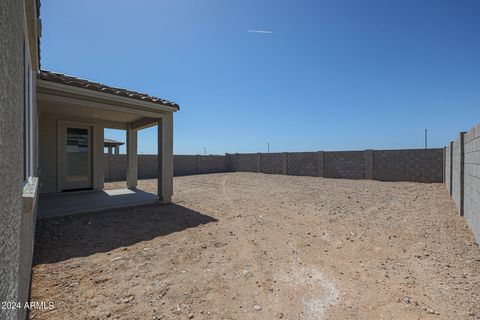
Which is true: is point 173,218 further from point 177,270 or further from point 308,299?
point 308,299

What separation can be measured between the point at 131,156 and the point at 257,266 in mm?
8198

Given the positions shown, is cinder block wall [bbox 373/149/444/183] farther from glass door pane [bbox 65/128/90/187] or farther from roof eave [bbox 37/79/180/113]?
glass door pane [bbox 65/128/90/187]

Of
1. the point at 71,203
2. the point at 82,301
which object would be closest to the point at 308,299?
the point at 82,301

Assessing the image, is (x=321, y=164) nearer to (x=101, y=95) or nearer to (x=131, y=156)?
(x=131, y=156)

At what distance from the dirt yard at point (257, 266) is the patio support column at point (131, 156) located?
4.16m

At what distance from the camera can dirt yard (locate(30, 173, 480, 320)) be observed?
249 centimetres

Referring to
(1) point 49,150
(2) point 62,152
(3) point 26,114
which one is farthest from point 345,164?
(3) point 26,114

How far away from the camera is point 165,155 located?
7133 millimetres

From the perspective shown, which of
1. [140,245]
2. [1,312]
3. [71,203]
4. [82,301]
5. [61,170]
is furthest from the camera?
[61,170]

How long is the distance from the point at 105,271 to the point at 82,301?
2.18ft

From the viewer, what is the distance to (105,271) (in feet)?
10.6

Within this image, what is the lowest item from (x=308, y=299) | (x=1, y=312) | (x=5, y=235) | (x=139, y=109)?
(x=308, y=299)

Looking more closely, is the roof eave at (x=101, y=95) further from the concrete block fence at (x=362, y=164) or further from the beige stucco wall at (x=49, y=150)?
the concrete block fence at (x=362, y=164)

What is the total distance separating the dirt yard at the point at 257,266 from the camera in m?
2.49
